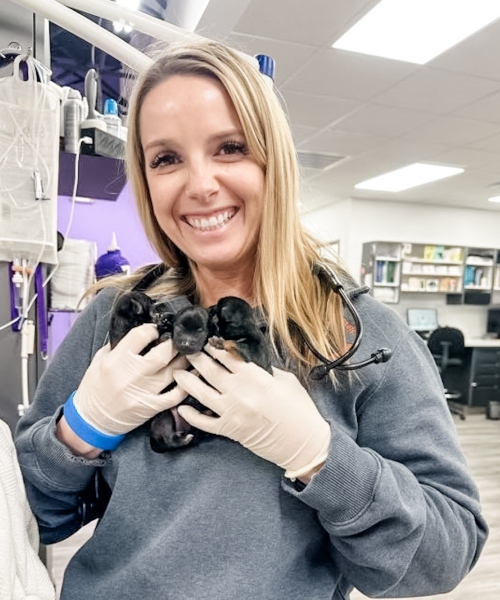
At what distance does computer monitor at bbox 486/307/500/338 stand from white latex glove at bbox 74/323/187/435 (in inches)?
260

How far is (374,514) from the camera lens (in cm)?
58

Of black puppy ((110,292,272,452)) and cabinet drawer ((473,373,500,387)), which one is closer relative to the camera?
black puppy ((110,292,272,452))

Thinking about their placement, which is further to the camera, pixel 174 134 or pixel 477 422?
pixel 477 422

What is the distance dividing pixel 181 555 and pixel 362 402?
13.5 inches

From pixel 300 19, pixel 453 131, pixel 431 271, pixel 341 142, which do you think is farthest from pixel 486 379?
pixel 300 19

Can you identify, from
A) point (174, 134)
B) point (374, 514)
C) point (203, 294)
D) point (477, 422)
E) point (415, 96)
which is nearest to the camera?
point (374, 514)

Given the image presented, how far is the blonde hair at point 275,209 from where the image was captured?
2.31 ft

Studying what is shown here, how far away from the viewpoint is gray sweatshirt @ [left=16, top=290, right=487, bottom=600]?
0.60 meters

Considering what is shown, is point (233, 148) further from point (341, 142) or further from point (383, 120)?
point (341, 142)

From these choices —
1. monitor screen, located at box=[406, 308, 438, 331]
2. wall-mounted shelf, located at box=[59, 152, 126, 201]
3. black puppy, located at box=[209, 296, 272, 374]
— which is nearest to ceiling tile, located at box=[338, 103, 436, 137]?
wall-mounted shelf, located at box=[59, 152, 126, 201]

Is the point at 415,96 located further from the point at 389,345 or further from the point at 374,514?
the point at 374,514

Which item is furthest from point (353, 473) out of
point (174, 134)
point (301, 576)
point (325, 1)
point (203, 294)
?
point (325, 1)

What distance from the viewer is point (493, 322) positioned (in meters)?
6.44

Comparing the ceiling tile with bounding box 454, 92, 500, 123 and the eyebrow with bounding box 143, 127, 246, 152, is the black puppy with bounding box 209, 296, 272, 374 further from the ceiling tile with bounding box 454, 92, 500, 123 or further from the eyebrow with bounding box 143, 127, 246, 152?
the ceiling tile with bounding box 454, 92, 500, 123
